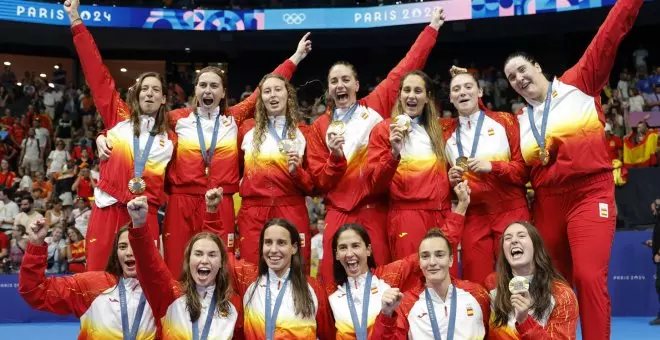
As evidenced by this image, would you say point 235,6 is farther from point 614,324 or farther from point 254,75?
point 614,324

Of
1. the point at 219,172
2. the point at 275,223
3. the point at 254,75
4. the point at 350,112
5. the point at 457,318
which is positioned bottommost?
the point at 457,318

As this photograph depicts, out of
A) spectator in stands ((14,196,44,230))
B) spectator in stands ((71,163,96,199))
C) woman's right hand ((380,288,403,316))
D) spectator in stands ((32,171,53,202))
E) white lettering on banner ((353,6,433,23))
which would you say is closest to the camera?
woman's right hand ((380,288,403,316))

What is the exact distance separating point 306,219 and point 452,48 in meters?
17.0

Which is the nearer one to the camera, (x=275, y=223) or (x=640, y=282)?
(x=275, y=223)

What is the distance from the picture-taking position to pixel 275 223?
17.7ft

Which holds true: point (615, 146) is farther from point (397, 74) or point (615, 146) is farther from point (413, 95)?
point (413, 95)

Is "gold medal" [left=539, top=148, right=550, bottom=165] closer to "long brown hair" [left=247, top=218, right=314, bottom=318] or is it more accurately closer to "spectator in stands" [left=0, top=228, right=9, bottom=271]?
"long brown hair" [left=247, top=218, right=314, bottom=318]

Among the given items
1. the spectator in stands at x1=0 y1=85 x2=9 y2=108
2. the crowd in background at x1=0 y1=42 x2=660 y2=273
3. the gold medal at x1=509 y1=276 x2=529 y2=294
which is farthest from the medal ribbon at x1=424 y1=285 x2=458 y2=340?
the spectator in stands at x1=0 y1=85 x2=9 y2=108

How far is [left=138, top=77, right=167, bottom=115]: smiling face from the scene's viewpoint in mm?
6109

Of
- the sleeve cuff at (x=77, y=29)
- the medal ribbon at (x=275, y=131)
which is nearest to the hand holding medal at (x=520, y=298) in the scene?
the medal ribbon at (x=275, y=131)

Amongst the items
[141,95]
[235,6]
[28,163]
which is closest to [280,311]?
[141,95]

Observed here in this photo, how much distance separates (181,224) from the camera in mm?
6176

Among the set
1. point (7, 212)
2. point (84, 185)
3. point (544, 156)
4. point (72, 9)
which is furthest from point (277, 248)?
point (84, 185)

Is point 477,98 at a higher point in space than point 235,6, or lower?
lower
